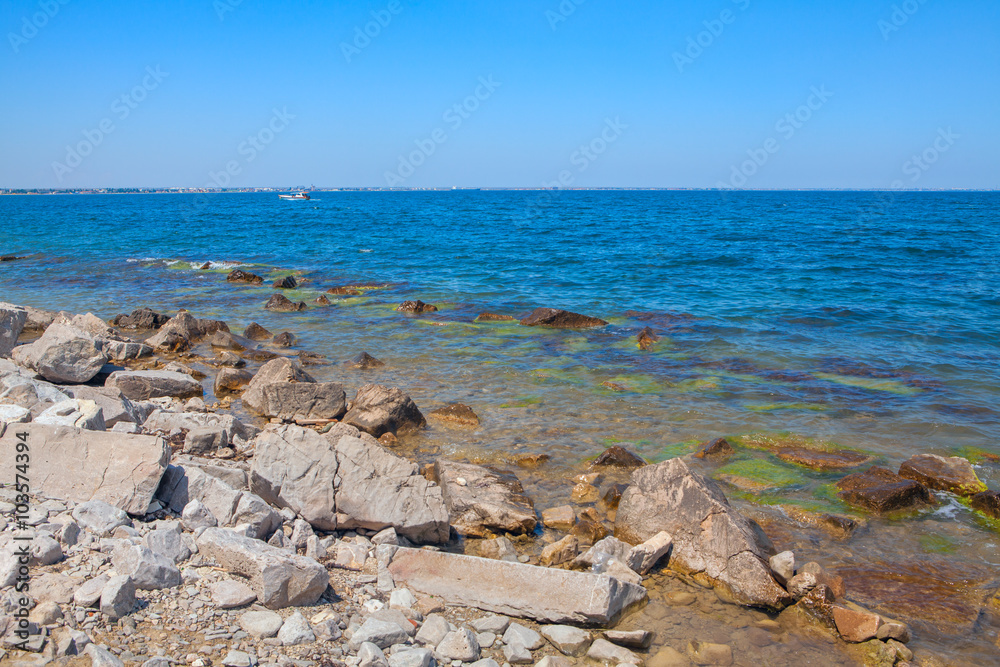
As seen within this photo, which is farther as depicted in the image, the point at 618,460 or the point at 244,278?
the point at 244,278

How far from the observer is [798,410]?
417 inches

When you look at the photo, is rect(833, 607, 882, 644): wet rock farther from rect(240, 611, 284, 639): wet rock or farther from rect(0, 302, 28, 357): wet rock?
rect(0, 302, 28, 357): wet rock

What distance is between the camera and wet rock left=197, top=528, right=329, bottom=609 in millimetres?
4578

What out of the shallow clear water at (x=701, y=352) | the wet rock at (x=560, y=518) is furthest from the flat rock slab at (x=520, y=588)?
the shallow clear water at (x=701, y=352)

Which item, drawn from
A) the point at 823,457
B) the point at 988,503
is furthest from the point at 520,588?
the point at 988,503

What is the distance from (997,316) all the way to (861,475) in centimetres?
1410

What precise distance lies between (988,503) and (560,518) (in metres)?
5.07

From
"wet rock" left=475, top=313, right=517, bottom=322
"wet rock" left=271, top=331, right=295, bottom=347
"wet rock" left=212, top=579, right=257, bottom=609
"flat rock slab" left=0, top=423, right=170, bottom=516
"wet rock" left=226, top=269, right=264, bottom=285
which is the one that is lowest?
"wet rock" left=271, top=331, right=295, bottom=347

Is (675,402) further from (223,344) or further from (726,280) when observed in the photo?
(726,280)

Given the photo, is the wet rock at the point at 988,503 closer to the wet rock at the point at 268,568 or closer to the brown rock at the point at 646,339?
the wet rock at the point at 268,568

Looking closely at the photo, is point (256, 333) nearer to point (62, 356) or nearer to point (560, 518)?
point (62, 356)

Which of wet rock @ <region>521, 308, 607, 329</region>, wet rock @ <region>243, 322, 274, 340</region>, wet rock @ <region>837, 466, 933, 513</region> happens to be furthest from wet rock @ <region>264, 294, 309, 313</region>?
wet rock @ <region>837, 466, 933, 513</region>

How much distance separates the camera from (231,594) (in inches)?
177

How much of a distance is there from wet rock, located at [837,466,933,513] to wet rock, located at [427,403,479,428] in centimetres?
520
